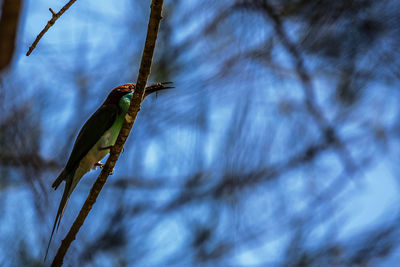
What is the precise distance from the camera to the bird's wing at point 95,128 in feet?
10.6

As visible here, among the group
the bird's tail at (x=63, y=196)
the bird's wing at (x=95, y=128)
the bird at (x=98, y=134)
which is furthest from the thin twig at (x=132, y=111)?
the bird's wing at (x=95, y=128)

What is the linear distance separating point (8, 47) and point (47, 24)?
1.21 metres

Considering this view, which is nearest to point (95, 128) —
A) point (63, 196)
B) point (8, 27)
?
point (63, 196)

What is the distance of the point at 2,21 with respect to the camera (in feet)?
8.99

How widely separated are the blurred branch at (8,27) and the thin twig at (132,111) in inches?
40.8

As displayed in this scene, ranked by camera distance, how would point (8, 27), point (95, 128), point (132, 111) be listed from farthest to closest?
point (95, 128)
point (8, 27)
point (132, 111)

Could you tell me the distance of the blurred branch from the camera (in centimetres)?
272

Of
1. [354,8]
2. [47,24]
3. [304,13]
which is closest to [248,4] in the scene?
[304,13]

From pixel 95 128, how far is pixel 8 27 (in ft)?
2.90

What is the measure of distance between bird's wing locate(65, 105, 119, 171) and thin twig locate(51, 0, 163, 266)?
1021mm

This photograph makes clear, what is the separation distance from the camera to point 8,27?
2719 mm

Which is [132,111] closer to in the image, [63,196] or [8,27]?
[63,196]

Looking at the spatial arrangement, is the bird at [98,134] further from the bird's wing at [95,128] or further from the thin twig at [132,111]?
the thin twig at [132,111]

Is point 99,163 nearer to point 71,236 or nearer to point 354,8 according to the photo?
point 71,236
